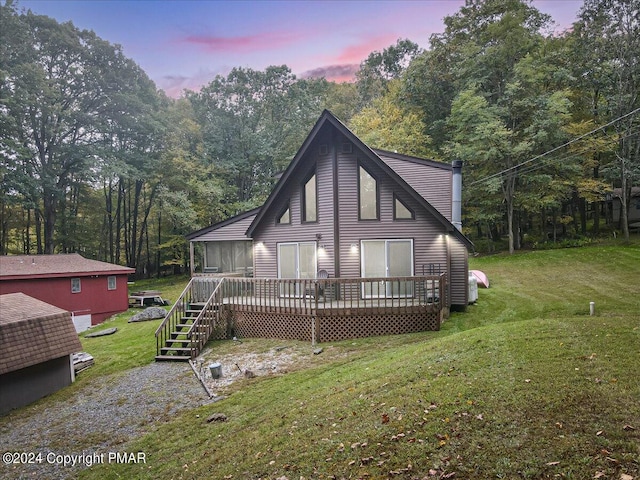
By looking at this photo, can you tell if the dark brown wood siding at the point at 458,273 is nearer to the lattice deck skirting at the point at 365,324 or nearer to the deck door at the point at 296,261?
the lattice deck skirting at the point at 365,324

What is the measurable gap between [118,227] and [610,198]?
43832mm

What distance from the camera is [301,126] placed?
35.2m

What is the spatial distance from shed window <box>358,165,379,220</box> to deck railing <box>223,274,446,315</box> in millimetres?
2634

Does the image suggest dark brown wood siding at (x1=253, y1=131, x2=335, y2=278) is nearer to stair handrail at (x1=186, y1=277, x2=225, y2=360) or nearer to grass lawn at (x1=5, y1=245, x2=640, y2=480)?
stair handrail at (x1=186, y1=277, x2=225, y2=360)

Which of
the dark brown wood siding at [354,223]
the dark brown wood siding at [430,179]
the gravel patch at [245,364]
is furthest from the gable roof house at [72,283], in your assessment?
the dark brown wood siding at [430,179]

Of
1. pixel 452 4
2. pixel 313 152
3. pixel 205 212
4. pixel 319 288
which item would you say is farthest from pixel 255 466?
pixel 452 4

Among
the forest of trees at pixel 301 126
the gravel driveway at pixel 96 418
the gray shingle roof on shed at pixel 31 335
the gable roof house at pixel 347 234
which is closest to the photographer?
the gravel driveway at pixel 96 418

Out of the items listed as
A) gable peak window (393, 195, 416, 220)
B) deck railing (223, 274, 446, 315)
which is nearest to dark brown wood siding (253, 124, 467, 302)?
gable peak window (393, 195, 416, 220)

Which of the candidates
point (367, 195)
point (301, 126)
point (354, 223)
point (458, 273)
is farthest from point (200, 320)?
point (301, 126)

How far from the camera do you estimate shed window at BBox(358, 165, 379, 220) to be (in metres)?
13.0

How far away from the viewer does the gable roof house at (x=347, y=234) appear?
1205cm

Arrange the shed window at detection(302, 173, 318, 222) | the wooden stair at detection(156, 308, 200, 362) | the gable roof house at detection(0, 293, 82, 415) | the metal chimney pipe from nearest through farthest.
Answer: the gable roof house at detection(0, 293, 82, 415) < the wooden stair at detection(156, 308, 200, 362) < the metal chimney pipe < the shed window at detection(302, 173, 318, 222)

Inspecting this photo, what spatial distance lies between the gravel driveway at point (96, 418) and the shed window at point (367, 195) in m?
7.74

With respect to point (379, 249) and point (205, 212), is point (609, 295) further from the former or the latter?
point (205, 212)
